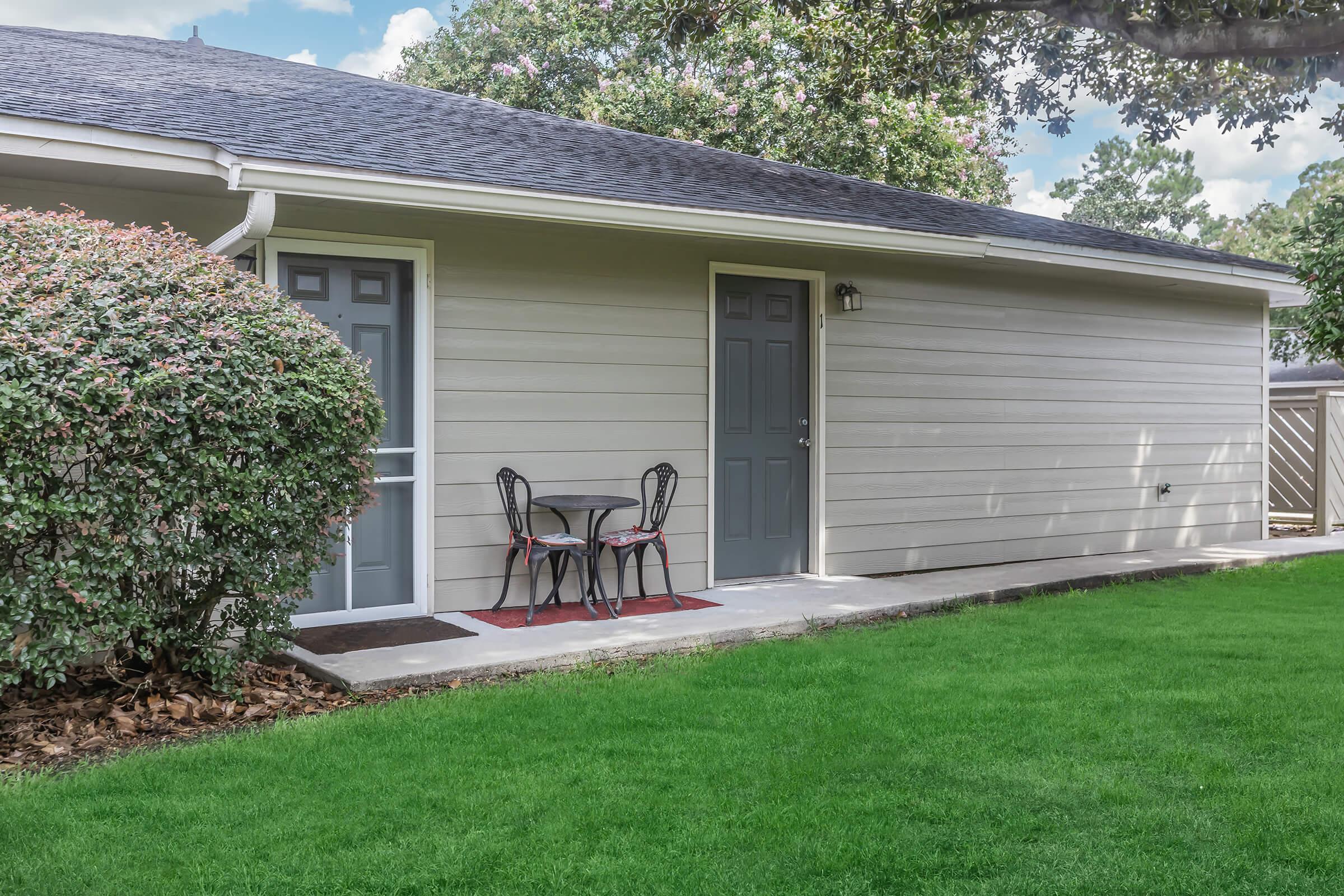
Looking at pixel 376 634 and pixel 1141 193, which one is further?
pixel 1141 193

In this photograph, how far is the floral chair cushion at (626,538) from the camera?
5.85m

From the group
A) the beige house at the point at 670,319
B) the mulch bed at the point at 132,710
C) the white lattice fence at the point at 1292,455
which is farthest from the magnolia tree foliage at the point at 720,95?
the mulch bed at the point at 132,710

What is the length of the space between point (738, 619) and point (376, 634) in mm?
1815

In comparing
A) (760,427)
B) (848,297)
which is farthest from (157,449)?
(848,297)

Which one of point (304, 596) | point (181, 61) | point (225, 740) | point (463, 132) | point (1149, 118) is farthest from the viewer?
point (1149, 118)

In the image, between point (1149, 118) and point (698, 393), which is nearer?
point (698, 393)

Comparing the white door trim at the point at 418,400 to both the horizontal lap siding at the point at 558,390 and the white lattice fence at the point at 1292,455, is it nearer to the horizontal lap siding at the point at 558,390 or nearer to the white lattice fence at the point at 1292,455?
the horizontal lap siding at the point at 558,390

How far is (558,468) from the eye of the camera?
6.19 m

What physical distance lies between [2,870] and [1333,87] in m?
8.62

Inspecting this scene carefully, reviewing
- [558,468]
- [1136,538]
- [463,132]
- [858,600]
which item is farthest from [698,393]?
[1136,538]

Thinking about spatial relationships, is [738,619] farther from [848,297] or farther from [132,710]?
[132,710]

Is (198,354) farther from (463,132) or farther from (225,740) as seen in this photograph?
(463,132)

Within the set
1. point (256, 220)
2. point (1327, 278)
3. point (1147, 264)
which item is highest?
point (1147, 264)

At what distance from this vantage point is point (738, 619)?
571 centimetres
